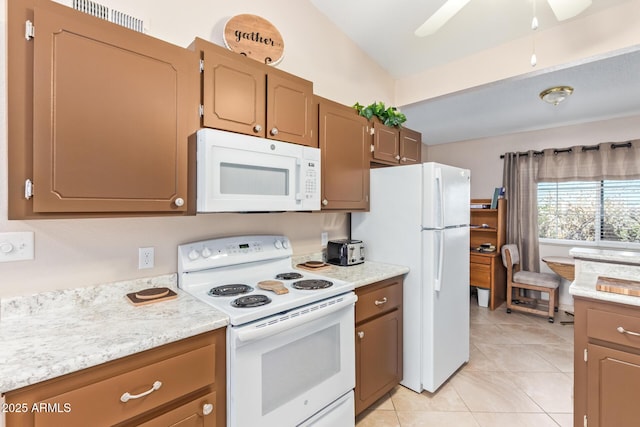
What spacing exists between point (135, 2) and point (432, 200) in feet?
6.85

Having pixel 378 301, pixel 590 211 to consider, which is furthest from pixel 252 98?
pixel 590 211

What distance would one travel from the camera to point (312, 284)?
176 centimetres

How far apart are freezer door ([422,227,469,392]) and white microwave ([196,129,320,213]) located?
97cm

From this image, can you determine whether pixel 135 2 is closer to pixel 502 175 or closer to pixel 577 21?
pixel 577 21

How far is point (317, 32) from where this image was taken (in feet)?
8.21

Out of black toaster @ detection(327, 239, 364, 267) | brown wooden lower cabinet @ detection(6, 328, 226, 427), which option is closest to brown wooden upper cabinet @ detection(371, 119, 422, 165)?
black toaster @ detection(327, 239, 364, 267)

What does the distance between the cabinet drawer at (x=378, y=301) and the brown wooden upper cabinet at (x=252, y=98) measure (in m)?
1.07

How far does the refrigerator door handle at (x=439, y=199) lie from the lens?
2.14 m

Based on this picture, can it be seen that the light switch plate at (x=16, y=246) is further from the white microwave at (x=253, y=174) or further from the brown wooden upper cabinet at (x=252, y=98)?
the brown wooden upper cabinet at (x=252, y=98)

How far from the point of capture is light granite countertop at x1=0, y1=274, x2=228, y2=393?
2.97 feet

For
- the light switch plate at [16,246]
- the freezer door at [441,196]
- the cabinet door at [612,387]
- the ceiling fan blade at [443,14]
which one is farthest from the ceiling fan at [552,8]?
the light switch plate at [16,246]

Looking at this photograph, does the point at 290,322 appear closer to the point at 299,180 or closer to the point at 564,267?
the point at 299,180

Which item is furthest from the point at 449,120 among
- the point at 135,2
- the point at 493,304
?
the point at 135,2

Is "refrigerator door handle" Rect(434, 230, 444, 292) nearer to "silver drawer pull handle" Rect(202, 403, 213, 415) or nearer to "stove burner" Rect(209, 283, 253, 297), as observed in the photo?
"stove burner" Rect(209, 283, 253, 297)
